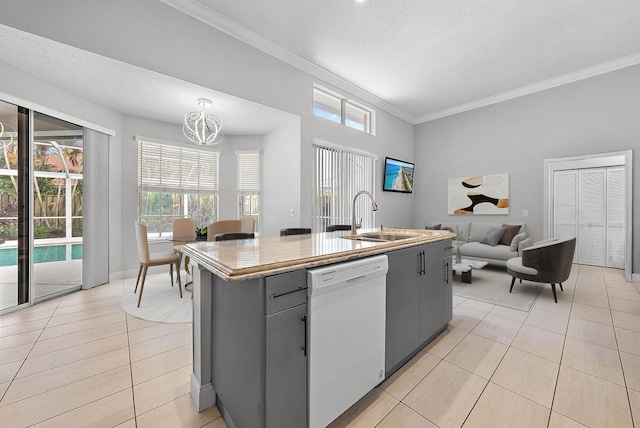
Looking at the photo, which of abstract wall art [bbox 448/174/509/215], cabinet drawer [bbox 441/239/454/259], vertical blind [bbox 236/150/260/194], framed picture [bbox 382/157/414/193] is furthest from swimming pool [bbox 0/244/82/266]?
abstract wall art [bbox 448/174/509/215]

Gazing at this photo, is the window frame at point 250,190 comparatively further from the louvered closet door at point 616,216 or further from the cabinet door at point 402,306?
the louvered closet door at point 616,216

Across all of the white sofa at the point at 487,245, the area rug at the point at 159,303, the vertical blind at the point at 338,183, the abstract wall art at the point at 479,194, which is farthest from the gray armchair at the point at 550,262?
the area rug at the point at 159,303

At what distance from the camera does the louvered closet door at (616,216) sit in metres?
4.31

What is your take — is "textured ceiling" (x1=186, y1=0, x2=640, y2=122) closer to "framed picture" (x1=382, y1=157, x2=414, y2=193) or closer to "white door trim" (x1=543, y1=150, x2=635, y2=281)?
"white door trim" (x1=543, y1=150, x2=635, y2=281)

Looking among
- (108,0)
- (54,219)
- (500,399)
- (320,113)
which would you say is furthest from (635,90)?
(54,219)

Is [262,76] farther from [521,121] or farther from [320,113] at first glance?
[521,121]

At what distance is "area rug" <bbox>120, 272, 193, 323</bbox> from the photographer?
2711 mm

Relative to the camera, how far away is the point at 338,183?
4.98 m

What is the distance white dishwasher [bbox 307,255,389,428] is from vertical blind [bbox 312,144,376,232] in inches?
124

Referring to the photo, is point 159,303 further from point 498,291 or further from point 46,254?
point 498,291

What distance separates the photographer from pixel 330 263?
128 cm

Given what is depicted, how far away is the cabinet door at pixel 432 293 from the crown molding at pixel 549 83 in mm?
4890

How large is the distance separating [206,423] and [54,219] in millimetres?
3647

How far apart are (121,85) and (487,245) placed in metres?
6.33
